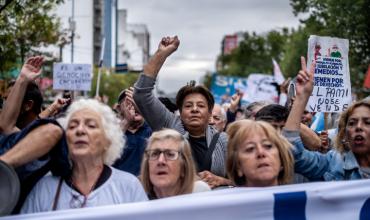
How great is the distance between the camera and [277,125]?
5035mm

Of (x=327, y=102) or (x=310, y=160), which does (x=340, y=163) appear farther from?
(x=327, y=102)

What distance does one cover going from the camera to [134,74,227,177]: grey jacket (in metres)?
4.75

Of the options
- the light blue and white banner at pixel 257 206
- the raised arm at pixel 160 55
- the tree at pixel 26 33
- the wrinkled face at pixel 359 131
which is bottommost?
the light blue and white banner at pixel 257 206

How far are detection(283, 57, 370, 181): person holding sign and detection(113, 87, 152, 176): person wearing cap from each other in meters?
1.69

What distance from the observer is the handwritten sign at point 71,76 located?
12414mm

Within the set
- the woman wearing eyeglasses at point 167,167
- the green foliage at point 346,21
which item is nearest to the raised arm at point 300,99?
the woman wearing eyeglasses at point 167,167

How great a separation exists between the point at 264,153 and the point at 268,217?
326 mm

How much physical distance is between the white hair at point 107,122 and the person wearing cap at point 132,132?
167 cm

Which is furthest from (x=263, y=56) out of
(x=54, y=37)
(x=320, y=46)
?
(x=320, y=46)

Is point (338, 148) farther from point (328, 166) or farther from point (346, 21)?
point (346, 21)

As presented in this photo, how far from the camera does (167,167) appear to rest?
376 cm

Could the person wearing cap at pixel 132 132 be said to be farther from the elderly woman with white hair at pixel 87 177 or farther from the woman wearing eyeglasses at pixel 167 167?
the elderly woman with white hair at pixel 87 177

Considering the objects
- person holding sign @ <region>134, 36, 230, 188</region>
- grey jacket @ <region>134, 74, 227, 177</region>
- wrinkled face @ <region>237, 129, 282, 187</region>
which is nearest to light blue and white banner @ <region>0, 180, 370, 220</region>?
wrinkled face @ <region>237, 129, 282, 187</region>

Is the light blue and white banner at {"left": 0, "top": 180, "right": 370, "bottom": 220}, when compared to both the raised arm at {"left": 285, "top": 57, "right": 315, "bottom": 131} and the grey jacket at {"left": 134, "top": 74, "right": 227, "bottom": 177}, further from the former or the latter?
the grey jacket at {"left": 134, "top": 74, "right": 227, "bottom": 177}
